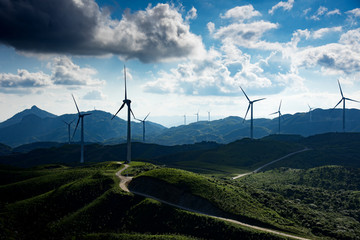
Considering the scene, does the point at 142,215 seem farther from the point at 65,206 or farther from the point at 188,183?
the point at 65,206

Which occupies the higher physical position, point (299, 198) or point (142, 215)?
point (142, 215)

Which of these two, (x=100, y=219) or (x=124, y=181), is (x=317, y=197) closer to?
(x=124, y=181)

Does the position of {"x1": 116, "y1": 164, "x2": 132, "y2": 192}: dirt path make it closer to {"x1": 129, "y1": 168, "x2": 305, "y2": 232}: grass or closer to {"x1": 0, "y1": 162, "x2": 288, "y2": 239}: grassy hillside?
{"x1": 0, "y1": 162, "x2": 288, "y2": 239}: grassy hillside

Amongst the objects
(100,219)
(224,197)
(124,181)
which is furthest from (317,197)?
(100,219)

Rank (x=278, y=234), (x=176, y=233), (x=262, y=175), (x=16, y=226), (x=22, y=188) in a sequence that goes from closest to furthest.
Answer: (x=278, y=234) < (x=176, y=233) < (x=16, y=226) < (x=22, y=188) < (x=262, y=175)

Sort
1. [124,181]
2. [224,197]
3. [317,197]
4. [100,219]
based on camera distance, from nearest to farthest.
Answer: [100,219], [224,197], [124,181], [317,197]

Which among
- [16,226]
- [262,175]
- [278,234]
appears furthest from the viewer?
[262,175]

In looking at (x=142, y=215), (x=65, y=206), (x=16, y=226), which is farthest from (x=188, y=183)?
(x=16, y=226)

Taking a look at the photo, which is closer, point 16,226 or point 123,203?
point 16,226

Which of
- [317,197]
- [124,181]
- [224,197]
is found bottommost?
[317,197]
